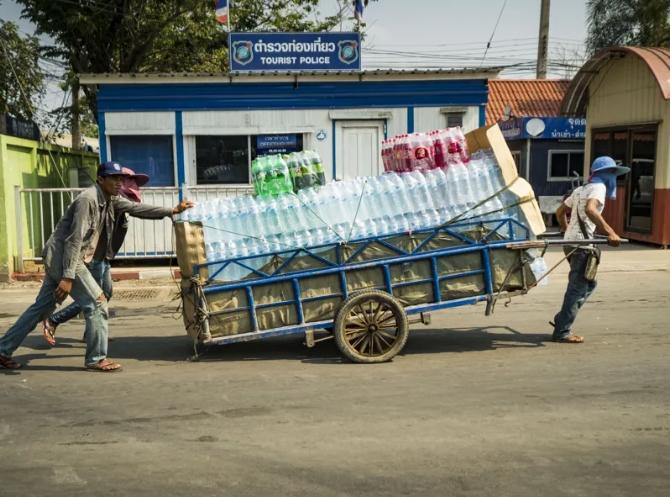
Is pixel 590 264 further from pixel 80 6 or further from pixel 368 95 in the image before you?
pixel 80 6

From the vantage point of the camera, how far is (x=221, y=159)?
41.6 ft

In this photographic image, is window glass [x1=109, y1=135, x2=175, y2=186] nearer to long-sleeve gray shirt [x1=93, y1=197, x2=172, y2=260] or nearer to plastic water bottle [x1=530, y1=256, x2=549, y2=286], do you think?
long-sleeve gray shirt [x1=93, y1=197, x2=172, y2=260]

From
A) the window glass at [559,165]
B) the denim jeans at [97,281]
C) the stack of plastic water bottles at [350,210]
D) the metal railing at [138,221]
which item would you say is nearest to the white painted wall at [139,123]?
the metal railing at [138,221]

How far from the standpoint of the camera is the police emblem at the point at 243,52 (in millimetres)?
12445

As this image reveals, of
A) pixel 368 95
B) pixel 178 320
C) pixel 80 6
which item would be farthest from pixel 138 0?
pixel 178 320

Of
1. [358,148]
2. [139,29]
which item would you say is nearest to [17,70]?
[139,29]

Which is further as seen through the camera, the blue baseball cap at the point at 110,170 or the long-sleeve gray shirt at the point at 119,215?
the long-sleeve gray shirt at the point at 119,215

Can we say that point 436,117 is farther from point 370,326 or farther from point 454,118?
point 370,326

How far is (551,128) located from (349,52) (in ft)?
29.1

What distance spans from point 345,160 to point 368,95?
4.07 feet

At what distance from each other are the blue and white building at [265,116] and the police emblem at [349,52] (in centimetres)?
44

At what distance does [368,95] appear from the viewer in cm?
1264

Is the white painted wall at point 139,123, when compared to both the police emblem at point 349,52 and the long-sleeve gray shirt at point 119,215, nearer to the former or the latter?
the police emblem at point 349,52

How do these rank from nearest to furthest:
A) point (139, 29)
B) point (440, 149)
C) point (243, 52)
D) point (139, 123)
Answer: point (440, 149) < point (139, 123) < point (243, 52) < point (139, 29)
